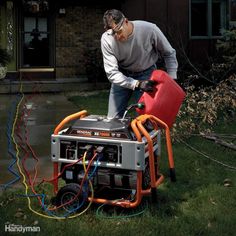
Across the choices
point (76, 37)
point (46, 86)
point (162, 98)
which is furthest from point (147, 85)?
point (76, 37)

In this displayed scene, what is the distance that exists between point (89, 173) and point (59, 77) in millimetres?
11103

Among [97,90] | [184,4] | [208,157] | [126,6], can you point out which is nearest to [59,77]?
[97,90]

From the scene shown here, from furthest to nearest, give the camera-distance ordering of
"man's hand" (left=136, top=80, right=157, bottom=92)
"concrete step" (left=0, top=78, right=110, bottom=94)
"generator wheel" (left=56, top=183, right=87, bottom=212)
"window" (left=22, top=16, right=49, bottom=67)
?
"window" (left=22, top=16, right=49, bottom=67), "concrete step" (left=0, top=78, right=110, bottom=94), "man's hand" (left=136, top=80, right=157, bottom=92), "generator wheel" (left=56, top=183, right=87, bottom=212)

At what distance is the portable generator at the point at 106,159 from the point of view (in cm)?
408

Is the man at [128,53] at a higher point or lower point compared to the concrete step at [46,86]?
higher

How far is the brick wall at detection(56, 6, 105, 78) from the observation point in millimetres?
15086

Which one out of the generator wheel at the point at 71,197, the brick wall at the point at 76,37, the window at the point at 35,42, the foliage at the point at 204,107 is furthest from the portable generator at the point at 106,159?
the window at the point at 35,42

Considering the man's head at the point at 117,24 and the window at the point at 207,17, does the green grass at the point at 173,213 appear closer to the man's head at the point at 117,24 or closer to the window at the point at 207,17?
the man's head at the point at 117,24

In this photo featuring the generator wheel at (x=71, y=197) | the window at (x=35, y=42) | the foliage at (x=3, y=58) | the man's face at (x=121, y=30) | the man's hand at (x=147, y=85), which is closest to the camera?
the generator wheel at (x=71, y=197)

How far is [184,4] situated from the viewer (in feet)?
51.3

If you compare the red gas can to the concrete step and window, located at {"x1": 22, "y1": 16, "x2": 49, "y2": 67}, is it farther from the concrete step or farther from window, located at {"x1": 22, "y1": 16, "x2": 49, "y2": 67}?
window, located at {"x1": 22, "y1": 16, "x2": 49, "y2": 67}

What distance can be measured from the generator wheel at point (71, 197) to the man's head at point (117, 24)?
1474 millimetres

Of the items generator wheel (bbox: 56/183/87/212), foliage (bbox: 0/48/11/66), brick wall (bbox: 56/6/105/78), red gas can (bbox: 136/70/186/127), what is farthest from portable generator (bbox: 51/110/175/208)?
brick wall (bbox: 56/6/105/78)

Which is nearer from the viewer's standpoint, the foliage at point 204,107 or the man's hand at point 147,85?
the man's hand at point 147,85
